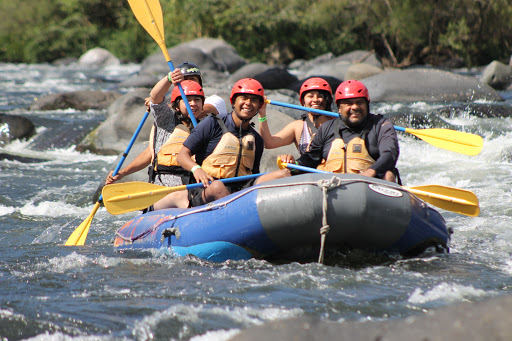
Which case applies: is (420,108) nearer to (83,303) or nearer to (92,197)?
(92,197)

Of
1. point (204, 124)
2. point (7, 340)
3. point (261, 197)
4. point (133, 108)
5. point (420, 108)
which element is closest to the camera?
point (7, 340)

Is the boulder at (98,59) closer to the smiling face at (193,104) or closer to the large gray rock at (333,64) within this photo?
the large gray rock at (333,64)

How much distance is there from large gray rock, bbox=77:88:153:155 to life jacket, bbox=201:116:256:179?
537 cm

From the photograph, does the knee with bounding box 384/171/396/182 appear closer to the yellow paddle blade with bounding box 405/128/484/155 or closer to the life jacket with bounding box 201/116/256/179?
the yellow paddle blade with bounding box 405/128/484/155

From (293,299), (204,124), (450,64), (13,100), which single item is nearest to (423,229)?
(293,299)

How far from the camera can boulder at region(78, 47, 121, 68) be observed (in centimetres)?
2702

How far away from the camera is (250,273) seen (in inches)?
161

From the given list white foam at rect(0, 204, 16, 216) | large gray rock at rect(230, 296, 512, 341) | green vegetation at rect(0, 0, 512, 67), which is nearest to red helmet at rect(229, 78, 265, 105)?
large gray rock at rect(230, 296, 512, 341)

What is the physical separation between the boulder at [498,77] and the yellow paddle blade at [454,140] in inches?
415

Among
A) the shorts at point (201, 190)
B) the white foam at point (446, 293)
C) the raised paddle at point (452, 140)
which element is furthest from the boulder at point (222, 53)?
the white foam at point (446, 293)

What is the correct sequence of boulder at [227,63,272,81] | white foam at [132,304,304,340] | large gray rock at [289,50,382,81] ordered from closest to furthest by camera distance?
1. white foam at [132,304,304,340]
2. boulder at [227,63,272,81]
3. large gray rock at [289,50,382,81]

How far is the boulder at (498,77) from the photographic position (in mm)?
14695

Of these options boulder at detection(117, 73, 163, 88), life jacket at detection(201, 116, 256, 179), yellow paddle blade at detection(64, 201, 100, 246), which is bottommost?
yellow paddle blade at detection(64, 201, 100, 246)

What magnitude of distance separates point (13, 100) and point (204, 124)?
12.3 meters
